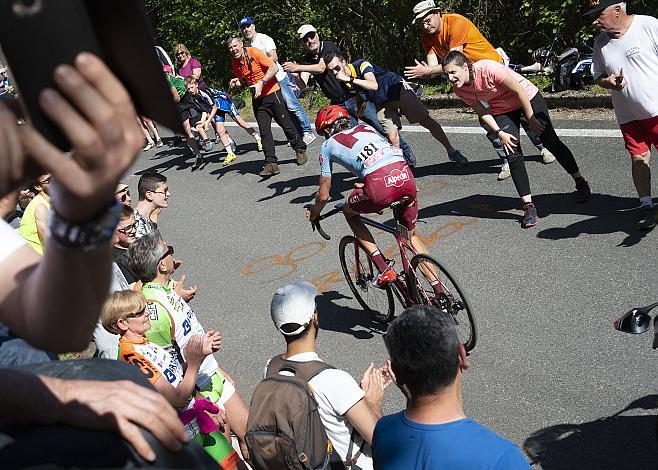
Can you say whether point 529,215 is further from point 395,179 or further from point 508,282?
point 395,179

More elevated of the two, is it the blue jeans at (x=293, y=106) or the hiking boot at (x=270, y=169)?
the blue jeans at (x=293, y=106)

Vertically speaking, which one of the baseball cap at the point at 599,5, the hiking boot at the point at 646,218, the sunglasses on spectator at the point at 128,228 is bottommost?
the hiking boot at the point at 646,218

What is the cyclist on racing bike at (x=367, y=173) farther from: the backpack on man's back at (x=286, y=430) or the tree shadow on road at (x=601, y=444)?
the backpack on man's back at (x=286, y=430)

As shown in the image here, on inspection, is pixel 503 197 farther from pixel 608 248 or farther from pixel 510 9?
pixel 510 9

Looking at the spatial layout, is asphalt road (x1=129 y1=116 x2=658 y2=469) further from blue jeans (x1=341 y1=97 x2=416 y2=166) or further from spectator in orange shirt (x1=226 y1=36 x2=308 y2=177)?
spectator in orange shirt (x1=226 y1=36 x2=308 y2=177)

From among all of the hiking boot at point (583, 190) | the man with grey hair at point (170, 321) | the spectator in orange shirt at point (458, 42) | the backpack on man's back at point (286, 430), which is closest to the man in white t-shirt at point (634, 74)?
the hiking boot at point (583, 190)

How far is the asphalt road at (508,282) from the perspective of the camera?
4840 millimetres

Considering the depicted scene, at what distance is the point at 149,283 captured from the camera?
475cm

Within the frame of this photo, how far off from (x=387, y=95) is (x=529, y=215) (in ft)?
10.6

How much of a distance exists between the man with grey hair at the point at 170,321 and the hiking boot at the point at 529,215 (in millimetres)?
4041

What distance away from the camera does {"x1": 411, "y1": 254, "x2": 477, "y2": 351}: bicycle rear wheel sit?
5793mm

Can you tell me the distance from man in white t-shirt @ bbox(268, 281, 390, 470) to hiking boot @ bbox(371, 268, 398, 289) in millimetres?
2196

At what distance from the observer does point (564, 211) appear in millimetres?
7762

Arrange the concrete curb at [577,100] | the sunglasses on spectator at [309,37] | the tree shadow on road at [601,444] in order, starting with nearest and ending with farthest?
the tree shadow on road at [601,444]
the sunglasses on spectator at [309,37]
the concrete curb at [577,100]
